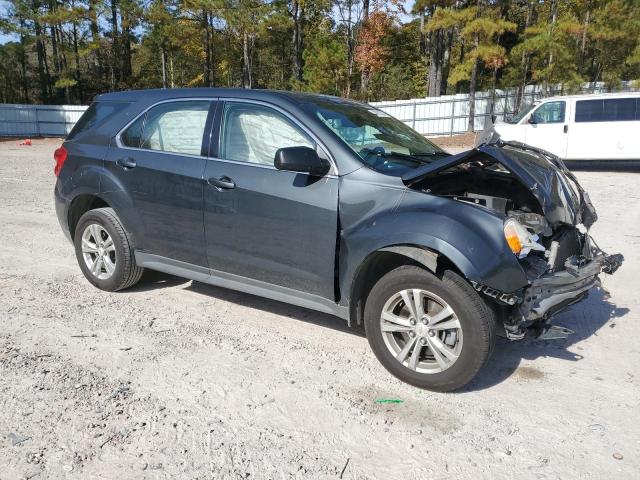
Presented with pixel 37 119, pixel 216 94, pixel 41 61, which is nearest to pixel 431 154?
pixel 216 94

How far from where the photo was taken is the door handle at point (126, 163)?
15.7 ft

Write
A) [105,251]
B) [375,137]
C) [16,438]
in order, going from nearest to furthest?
1. [16,438]
2. [375,137]
3. [105,251]

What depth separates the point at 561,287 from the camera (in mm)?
3521

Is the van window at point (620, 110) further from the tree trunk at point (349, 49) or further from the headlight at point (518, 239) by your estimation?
the tree trunk at point (349, 49)

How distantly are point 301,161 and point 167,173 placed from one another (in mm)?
1391

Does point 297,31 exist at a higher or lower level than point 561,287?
higher

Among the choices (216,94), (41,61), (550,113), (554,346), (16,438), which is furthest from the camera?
(41,61)

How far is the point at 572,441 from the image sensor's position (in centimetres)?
298

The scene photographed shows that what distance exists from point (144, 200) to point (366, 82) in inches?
1068

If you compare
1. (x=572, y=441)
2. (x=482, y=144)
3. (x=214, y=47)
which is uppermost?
(x=214, y=47)

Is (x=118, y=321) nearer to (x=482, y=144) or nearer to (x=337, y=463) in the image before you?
(x=337, y=463)

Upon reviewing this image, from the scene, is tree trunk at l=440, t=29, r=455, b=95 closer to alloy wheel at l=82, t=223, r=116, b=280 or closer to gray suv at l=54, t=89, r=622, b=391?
gray suv at l=54, t=89, r=622, b=391

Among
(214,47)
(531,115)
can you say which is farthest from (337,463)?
(214,47)

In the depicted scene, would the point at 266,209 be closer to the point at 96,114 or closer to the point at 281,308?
the point at 281,308
